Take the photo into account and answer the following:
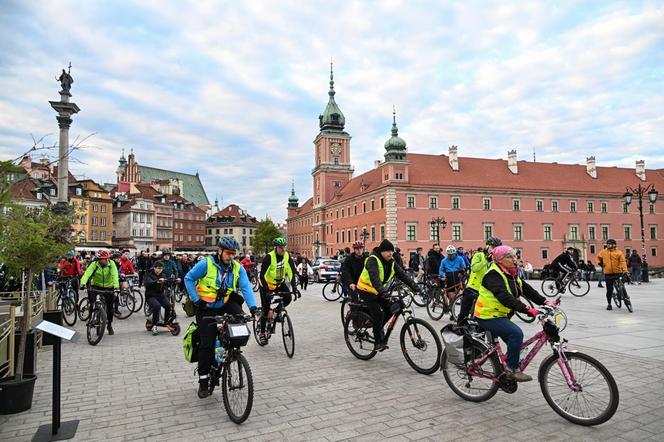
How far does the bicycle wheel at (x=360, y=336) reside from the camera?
7.48m

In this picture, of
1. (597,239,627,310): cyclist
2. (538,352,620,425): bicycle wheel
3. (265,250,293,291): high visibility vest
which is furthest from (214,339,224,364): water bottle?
(597,239,627,310): cyclist

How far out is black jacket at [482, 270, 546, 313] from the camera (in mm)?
4844

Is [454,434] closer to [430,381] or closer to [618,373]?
[430,381]

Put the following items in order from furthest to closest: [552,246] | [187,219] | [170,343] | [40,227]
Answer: [187,219] < [552,246] < [170,343] < [40,227]

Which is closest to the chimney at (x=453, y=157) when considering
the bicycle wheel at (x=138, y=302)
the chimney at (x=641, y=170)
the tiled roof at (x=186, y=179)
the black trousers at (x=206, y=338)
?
the chimney at (x=641, y=170)

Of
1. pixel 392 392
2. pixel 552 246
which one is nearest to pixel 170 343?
pixel 392 392

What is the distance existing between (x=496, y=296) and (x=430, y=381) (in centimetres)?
189

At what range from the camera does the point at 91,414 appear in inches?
204

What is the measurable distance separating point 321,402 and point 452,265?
7689 mm

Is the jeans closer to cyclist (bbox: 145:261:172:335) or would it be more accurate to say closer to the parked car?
cyclist (bbox: 145:261:172:335)

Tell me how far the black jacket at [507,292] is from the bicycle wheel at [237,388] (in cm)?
276

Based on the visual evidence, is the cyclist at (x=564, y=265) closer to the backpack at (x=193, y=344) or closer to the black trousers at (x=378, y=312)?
the black trousers at (x=378, y=312)

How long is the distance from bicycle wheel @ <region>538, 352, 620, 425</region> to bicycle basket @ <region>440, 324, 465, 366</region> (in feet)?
2.96

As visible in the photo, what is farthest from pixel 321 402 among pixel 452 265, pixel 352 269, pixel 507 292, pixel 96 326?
pixel 452 265
